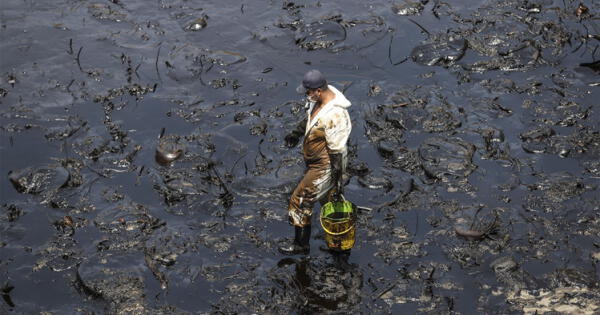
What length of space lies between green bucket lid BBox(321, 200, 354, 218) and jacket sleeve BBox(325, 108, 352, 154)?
682 millimetres

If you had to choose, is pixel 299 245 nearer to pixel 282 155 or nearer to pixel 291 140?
pixel 282 155

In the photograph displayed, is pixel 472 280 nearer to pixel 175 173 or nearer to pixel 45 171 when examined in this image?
pixel 175 173

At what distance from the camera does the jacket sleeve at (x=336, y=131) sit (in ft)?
23.4

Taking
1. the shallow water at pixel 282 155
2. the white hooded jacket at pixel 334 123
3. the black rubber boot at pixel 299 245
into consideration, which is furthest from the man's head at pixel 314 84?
the shallow water at pixel 282 155

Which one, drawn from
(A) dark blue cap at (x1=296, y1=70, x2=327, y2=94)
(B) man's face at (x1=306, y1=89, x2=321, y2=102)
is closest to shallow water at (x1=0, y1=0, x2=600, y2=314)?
(B) man's face at (x1=306, y1=89, x2=321, y2=102)

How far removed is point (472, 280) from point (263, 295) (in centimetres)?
222

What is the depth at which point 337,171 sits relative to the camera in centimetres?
736

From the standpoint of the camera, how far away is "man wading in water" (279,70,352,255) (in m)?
7.16

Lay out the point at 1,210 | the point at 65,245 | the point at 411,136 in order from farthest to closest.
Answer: the point at 411,136 → the point at 1,210 → the point at 65,245

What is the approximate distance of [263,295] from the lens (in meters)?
7.34

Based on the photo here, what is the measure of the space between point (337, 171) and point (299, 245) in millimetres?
1072

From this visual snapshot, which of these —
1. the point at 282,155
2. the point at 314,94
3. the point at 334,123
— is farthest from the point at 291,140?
the point at 334,123

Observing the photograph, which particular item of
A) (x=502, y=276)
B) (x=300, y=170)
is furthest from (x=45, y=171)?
(x=502, y=276)

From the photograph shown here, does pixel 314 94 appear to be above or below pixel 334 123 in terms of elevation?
above
